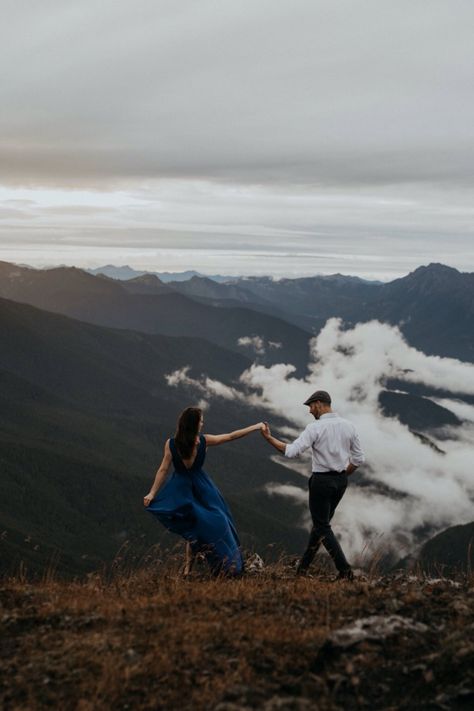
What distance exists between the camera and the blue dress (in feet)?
38.5

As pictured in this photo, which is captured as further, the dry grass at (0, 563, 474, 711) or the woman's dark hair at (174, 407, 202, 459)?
the woman's dark hair at (174, 407, 202, 459)

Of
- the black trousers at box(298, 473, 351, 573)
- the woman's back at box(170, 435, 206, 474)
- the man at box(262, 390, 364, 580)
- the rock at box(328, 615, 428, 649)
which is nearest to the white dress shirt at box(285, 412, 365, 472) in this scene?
the man at box(262, 390, 364, 580)

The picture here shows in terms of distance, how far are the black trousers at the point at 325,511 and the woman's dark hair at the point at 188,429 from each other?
7.42ft

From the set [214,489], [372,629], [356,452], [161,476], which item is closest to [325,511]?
[356,452]

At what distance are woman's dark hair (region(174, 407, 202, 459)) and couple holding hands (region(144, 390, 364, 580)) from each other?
20mm

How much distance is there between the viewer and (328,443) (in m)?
11.6

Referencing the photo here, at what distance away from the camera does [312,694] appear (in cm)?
656

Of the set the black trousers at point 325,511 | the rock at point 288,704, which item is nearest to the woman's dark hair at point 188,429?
the black trousers at point 325,511

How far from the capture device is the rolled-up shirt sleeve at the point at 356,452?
11.8 meters

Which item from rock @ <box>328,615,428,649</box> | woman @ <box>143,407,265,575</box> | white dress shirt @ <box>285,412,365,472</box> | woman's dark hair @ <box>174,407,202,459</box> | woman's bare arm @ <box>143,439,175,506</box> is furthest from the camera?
woman @ <box>143,407,265,575</box>

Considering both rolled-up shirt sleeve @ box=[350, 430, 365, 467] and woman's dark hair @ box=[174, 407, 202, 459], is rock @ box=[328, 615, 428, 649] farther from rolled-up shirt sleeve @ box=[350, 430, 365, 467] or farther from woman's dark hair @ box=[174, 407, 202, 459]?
woman's dark hair @ box=[174, 407, 202, 459]

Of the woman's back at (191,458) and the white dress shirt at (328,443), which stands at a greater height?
the white dress shirt at (328,443)

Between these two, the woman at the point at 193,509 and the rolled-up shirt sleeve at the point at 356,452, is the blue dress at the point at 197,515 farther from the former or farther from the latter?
the rolled-up shirt sleeve at the point at 356,452

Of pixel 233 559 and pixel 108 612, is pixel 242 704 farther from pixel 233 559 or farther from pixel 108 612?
pixel 233 559
